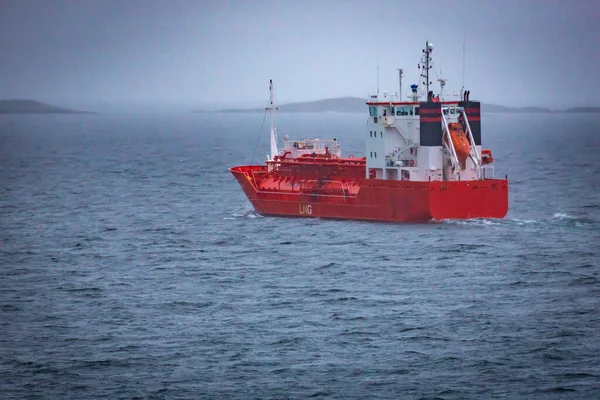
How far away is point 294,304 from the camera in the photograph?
42.3 meters

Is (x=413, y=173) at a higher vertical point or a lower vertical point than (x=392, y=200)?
higher

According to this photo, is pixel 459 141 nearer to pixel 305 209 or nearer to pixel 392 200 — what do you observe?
pixel 392 200

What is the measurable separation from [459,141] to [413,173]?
10.2 feet

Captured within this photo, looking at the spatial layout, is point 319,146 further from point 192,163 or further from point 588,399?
point 192,163

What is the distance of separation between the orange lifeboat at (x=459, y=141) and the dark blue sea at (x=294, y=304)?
367 cm

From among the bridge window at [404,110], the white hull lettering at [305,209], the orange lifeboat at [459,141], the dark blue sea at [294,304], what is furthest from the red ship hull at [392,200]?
the bridge window at [404,110]

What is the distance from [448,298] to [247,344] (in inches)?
390

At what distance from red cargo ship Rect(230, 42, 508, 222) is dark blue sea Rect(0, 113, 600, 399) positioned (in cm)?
98

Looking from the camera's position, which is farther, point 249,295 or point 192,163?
point 192,163

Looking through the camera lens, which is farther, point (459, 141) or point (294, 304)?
point (459, 141)

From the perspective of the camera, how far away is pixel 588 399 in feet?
102

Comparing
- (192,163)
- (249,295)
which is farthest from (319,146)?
(192,163)

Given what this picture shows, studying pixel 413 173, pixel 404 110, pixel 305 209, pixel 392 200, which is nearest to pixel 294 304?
pixel 392 200

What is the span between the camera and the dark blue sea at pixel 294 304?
3319 centimetres
